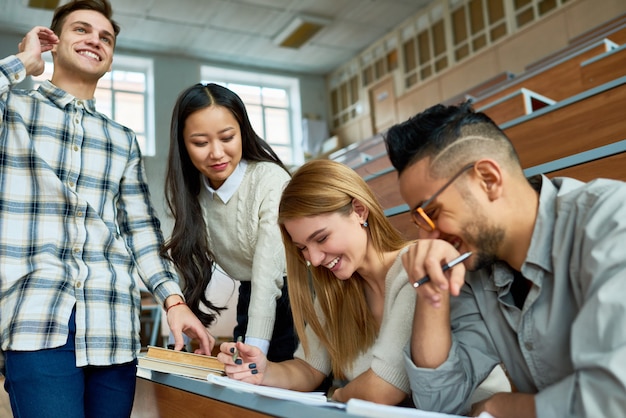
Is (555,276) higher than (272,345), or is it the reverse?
(555,276)

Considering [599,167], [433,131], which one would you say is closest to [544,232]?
[433,131]

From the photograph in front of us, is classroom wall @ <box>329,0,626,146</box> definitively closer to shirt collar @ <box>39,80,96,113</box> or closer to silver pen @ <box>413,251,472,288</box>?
shirt collar @ <box>39,80,96,113</box>

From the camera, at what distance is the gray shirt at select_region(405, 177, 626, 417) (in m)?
0.61

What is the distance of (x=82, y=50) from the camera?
1.29 m

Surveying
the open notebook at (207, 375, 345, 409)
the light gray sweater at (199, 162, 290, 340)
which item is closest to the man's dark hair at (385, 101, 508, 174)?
the open notebook at (207, 375, 345, 409)

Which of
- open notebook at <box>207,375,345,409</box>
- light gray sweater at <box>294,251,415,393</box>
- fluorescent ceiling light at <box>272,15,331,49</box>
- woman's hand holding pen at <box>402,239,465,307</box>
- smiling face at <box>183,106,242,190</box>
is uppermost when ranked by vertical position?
fluorescent ceiling light at <box>272,15,331,49</box>

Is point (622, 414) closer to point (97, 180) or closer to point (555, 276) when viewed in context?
point (555, 276)

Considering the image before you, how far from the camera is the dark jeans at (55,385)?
3.41 ft

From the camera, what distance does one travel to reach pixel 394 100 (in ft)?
24.6

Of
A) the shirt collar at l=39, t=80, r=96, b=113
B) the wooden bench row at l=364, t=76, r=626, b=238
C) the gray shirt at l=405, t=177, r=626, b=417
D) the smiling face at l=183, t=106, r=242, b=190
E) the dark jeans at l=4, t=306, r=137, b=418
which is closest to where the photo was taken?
the gray shirt at l=405, t=177, r=626, b=417

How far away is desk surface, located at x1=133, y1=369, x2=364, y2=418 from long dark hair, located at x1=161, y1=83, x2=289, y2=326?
277mm

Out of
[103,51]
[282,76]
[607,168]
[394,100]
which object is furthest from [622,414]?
[282,76]

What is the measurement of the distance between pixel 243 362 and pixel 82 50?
758mm

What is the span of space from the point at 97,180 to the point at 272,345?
56 centimetres
